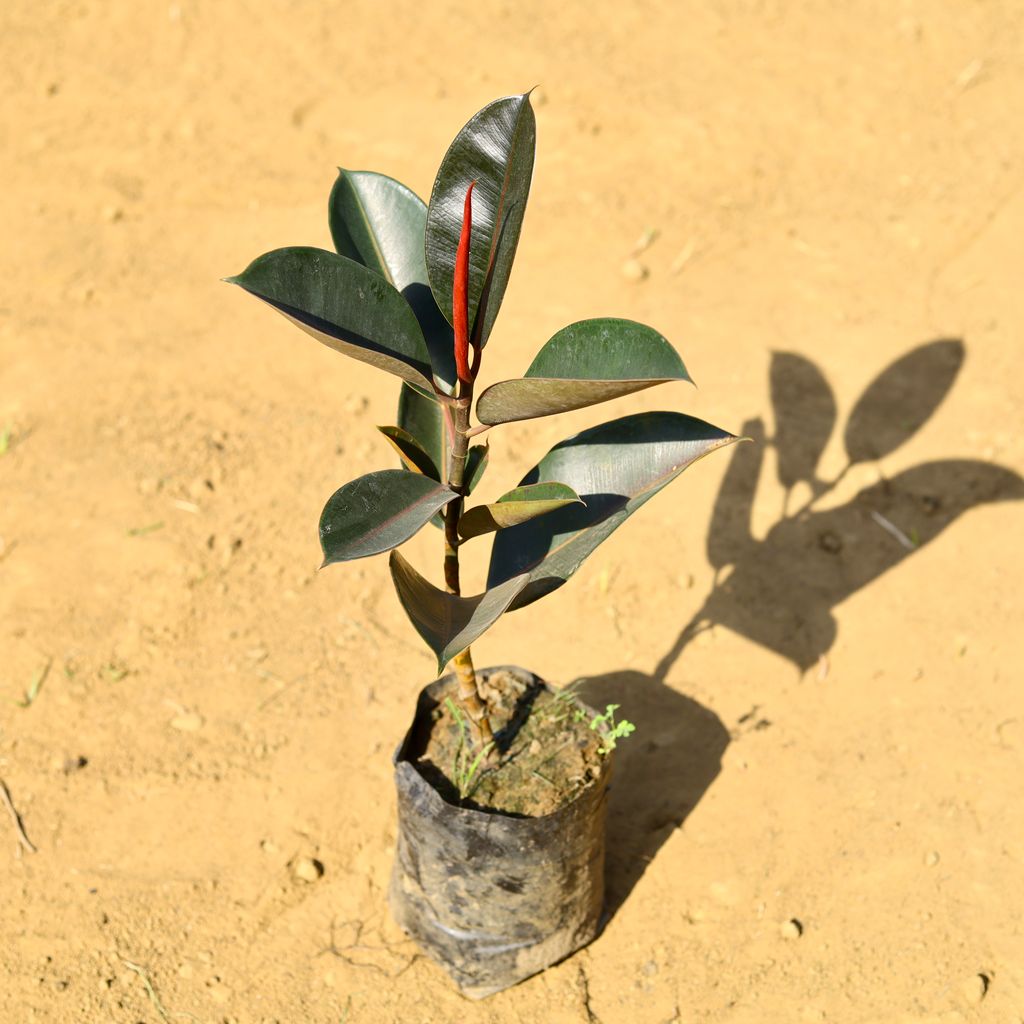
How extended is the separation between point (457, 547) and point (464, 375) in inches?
12.6

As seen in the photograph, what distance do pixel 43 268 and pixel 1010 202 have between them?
10.5 feet

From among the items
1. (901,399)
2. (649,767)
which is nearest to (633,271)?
(901,399)

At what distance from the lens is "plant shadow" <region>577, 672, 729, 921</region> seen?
247 cm

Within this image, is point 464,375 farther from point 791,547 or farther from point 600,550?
point 791,547

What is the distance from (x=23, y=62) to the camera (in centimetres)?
448

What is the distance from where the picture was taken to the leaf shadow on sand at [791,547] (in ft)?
8.50

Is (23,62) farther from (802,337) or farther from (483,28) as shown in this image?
(802,337)

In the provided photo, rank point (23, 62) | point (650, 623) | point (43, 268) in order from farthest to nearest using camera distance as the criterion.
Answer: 1. point (23, 62)
2. point (43, 268)
3. point (650, 623)

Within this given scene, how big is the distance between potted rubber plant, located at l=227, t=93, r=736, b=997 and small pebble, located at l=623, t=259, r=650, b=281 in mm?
1836

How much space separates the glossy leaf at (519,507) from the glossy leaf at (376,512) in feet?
0.25

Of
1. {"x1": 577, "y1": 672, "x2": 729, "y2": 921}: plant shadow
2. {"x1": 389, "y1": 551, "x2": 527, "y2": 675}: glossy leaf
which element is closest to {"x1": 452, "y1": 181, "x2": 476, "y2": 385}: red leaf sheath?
{"x1": 389, "y1": 551, "x2": 527, "y2": 675}: glossy leaf

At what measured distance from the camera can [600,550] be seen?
306 centimetres

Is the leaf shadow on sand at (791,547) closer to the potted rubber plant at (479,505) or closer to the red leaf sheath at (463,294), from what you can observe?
the potted rubber plant at (479,505)

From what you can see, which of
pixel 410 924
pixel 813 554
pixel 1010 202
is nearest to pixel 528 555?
pixel 410 924
